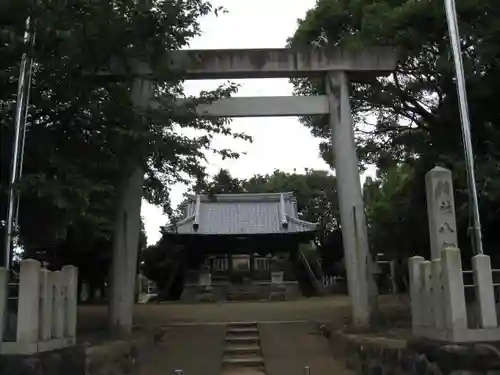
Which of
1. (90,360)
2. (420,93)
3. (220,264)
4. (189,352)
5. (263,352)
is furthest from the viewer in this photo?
(220,264)

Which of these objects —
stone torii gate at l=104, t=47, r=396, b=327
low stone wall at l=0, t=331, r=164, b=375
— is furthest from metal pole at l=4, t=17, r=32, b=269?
stone torii gate at l=104, t=47, r=396, b=327

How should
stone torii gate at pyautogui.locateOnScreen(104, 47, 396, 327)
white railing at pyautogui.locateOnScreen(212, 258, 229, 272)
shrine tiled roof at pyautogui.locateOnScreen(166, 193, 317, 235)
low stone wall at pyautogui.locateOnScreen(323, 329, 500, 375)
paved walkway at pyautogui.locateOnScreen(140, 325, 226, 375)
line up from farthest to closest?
white railing at pyautogui.locateOnScreen(212, 258, 229, 272) → shrine tiled roof at pyautogui.locateOnScreen(166, 193, 317, 235) → stone torii gate at pyautogui.locateOnScreen(104, 47, 396, 327) → paved walkway at pyautogui.locateOnScreen(140, 325, 226, 375) → low stone wall at pyautogui.locateOnScreen(323, 329, 500, 375)

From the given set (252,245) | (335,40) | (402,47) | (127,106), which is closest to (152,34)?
(127,106)

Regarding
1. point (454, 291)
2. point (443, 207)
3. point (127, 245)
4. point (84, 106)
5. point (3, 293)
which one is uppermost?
point (84, 106)

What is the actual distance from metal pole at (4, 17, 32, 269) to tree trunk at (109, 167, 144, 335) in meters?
3.02

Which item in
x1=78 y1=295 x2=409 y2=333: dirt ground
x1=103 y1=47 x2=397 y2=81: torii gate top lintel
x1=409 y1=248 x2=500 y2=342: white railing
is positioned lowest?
x1=78 y1=295 x2=409 y2=333: dirt ground

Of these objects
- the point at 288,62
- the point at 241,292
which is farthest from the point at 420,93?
the point at 241,292

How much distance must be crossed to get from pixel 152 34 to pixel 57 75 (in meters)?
1.64

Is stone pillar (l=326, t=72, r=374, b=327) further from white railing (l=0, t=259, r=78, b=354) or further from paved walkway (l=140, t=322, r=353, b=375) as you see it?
white railing (l=0, t=259, r=78, b=354)

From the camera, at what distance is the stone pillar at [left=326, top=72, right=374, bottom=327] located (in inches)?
447

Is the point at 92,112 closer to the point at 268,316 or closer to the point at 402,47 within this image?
the point at 402,47

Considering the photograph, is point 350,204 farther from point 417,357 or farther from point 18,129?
point 18,129

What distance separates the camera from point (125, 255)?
36.6ft

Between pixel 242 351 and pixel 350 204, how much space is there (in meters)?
3.54
